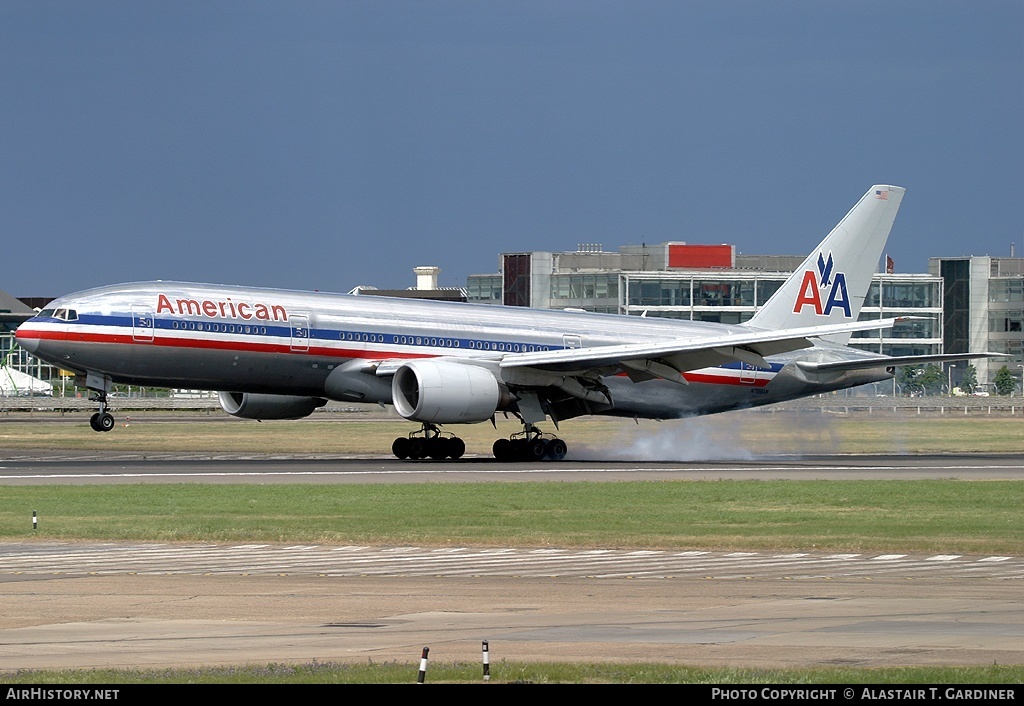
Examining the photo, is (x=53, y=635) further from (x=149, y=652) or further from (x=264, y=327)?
(x=264, y=327)

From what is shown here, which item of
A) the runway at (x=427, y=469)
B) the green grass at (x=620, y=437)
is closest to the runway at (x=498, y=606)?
the runway at (x=427, y=469)

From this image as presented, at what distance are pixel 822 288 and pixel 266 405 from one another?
20.4m

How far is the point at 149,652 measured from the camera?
42.2 feet

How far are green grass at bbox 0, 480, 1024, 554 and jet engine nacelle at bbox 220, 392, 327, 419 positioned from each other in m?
13.8

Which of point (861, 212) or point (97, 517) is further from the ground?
point (861, 212)

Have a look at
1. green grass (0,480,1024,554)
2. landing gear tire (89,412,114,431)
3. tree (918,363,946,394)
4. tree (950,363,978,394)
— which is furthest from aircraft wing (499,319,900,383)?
tree (950,363,978,394)

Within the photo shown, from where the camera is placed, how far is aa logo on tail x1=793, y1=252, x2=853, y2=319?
51.7 metres

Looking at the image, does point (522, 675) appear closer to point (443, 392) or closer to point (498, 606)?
point (498, 606)

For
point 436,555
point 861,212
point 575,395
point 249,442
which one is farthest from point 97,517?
point 861,212

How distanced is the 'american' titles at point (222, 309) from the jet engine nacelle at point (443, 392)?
158 inches

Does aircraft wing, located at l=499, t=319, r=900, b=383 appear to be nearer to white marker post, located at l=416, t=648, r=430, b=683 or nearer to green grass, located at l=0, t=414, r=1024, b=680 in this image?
green grass, located at l=0, t=414, r=1024, b=680

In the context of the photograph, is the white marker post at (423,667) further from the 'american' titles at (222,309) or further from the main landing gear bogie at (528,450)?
the main landing gear bogie at (528,450)

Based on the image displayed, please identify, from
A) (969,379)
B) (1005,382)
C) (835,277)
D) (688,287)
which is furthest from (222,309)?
(969,379)
